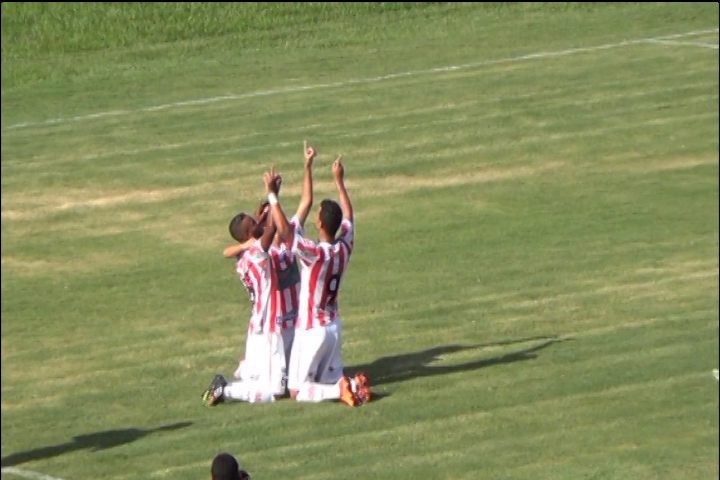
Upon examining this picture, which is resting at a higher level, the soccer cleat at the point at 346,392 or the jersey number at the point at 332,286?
the jersey number at the point at 332,286

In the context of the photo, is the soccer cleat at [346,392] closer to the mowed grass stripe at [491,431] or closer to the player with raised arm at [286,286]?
the mowed grass stripe at [491,431]

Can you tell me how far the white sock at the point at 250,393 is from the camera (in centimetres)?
1627

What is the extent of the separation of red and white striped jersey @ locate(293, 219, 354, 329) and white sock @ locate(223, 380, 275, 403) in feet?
2.43

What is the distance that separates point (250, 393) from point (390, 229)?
739 cm

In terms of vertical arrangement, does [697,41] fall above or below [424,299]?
above

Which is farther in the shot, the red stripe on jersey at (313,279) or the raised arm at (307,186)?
the red stripe on jersey at (313,279)

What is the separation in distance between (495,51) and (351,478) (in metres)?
17.4

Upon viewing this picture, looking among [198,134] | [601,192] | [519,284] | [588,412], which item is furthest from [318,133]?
[588,412]

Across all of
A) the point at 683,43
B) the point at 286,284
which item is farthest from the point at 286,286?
the point at 683,43

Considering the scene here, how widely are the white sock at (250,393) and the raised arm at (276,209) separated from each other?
1603mm

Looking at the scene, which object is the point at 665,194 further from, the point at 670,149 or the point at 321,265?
the point at 321,265

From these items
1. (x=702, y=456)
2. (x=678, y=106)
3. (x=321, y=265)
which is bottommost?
(x=702, y=456)

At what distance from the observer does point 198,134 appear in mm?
26859

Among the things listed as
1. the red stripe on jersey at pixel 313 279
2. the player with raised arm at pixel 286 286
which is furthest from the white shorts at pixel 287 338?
the red stripe on jersey at pixel 313 279
